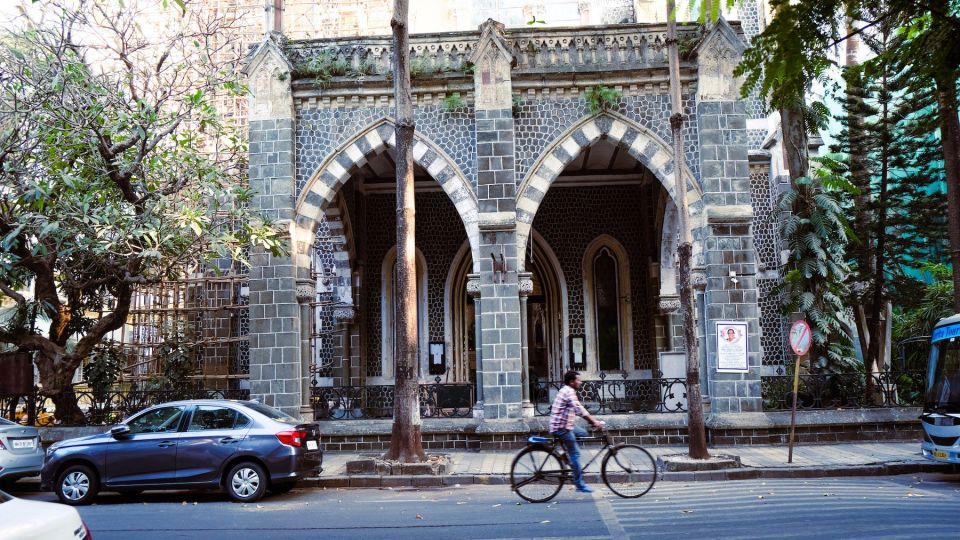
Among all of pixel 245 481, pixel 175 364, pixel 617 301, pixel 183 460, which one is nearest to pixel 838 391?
pixel 617 301

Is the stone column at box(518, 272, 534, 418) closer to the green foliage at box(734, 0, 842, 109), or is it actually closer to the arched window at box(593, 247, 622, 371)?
the arched window at box(593, 247, 622, 371)

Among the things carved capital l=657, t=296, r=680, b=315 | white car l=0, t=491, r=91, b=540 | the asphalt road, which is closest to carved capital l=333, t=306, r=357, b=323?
carved capital l=657, t=296, r=680, b=315

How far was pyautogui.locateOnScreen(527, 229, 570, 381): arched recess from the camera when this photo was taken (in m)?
20.5

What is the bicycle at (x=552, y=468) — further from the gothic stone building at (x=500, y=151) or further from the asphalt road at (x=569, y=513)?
the gothic stone building at (x=500, y=151)

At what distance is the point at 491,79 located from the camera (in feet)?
50.6

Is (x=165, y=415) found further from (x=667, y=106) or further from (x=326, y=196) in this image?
(x=667, y=106)

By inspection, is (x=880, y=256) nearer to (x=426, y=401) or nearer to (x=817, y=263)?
(x=817, y=263)

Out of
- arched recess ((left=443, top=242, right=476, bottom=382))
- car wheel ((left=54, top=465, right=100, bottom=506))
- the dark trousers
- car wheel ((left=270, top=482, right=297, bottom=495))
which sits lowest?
car wheel ((left=270, top=482, right=297, bottom=495))

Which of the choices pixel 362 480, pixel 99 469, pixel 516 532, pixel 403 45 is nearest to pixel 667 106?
pixel 403 45

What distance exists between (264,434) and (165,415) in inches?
61.9

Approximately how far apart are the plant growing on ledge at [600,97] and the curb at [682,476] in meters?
7.31

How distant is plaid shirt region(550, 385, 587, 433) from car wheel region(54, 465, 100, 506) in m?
6.27

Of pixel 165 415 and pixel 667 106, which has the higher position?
pixel 667 106

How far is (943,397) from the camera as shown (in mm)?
11664
